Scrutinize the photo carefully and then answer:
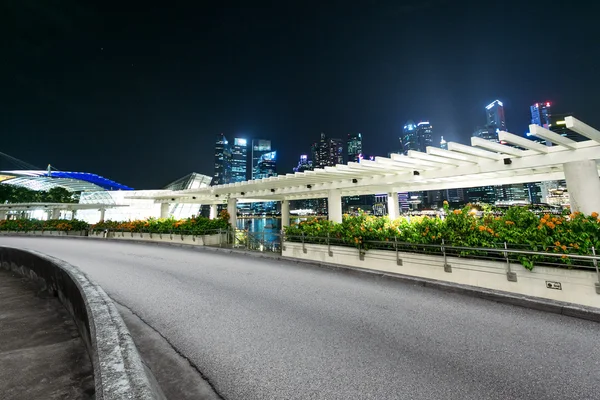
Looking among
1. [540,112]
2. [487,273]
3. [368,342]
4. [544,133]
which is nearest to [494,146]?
[544,133]

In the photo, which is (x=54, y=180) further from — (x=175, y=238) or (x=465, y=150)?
(x=465, y=150)

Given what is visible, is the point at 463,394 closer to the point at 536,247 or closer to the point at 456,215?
the point at 536,247

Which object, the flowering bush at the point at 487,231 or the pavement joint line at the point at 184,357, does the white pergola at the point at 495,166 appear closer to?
the flowering bush at the point at 487,231

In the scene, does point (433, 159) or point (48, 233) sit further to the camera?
point (48, 233)

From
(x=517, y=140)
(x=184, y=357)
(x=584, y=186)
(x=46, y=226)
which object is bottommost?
(x=184, y=357)

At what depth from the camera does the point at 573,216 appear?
603 cm

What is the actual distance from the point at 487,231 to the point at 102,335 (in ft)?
26.6

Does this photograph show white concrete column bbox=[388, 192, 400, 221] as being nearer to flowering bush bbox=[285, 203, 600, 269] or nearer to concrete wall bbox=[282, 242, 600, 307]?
flowering bush bbox=[285, 203, 600, 269]

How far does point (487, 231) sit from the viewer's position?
6.63 meters

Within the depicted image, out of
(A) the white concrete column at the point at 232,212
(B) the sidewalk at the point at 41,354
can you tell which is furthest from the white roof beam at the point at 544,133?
(A) the white concrete column at the point at 232,212

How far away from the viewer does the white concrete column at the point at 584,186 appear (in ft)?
22.4

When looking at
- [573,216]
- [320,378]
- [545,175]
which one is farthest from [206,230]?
[545,175]

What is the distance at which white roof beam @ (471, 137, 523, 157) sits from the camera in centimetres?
702

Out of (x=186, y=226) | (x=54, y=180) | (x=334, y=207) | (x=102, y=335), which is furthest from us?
(x=54, y=180)
